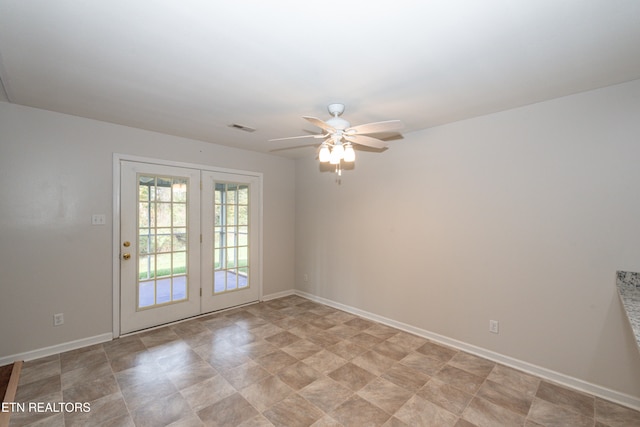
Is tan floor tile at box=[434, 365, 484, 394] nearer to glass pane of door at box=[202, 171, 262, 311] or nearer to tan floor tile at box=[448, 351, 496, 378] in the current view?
tan floor tile at box=[448, 351, 496, 378]

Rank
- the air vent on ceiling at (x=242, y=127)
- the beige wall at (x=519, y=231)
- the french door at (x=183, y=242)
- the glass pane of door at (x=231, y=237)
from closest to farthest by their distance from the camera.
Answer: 1. the beige wall at (x=519, y=231)
2. the air vent on ceiling at (x=242, y=127)
3. the french door at (x=183, y=242)
4. the glass pane of door at (x=231, y=237)

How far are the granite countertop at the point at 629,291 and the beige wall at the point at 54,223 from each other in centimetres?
474

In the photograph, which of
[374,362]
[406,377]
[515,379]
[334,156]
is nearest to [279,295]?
[374,362]

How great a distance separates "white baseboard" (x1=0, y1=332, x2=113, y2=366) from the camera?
280 cm

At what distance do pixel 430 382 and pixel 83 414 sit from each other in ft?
9.10

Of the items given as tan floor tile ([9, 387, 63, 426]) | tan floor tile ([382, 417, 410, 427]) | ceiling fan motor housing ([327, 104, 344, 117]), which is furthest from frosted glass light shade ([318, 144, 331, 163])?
tan floor tile ([9, 387, 63, 426])

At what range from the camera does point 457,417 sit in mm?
2104

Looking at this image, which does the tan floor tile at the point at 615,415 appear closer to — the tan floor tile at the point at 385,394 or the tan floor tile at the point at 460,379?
the tan floor tile at the point at 460,379

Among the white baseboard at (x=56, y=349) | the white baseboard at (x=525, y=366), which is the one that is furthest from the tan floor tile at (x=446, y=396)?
the white baseboard at (x=56, y=349)

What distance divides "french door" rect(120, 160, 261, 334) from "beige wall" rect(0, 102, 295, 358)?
0.69ft

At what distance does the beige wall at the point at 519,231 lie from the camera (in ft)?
7.55

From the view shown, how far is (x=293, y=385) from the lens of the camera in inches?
97.6

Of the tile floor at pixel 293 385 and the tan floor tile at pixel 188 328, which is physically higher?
the tan floor tile at pixel 188 328

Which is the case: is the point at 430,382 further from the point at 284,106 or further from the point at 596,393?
the point at 284,106
